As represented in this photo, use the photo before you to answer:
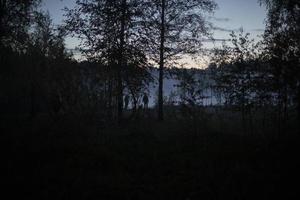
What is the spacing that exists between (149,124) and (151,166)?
7.52 metres

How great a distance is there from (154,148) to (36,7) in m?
14.3

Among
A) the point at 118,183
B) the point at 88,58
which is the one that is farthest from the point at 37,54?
the point at 118,183

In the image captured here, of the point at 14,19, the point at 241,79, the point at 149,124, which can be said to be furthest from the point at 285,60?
the point at 14,19

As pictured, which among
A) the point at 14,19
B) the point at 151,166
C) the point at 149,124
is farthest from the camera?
the point at 14,19

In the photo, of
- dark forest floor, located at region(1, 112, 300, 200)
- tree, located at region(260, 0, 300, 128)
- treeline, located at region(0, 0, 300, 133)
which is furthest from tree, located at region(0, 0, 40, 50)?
tree, located at region(260, 0, 300, 128)

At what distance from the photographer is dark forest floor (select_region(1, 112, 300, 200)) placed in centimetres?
651

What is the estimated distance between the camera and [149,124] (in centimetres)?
1614

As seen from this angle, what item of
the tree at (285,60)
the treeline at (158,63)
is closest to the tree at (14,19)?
the treeline at (158,63)

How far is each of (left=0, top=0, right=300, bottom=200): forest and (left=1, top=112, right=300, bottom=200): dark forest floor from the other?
0.11 feet

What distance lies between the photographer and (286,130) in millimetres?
11383

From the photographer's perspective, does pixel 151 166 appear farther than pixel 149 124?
No

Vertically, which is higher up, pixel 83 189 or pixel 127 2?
pixel 127 2

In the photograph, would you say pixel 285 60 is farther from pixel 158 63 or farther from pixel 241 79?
pixel 158 63

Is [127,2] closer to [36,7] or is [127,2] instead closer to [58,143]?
[36,7]
